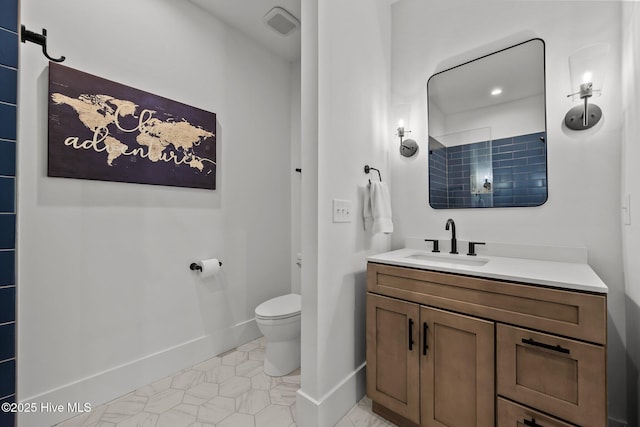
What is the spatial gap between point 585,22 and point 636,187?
3.14 feet

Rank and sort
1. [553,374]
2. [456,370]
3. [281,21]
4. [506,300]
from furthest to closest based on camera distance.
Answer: [281,21]
[456,370]
[506,300]
[553,374]

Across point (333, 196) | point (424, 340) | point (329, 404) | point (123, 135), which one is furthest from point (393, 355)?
point (123, 135)

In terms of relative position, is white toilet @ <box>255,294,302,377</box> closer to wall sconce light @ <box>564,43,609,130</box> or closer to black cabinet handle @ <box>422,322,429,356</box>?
black cabinet handle @ <box>422,322,429,356</box>

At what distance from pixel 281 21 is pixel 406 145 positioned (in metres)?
1.48

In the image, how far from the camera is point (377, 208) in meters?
1.67

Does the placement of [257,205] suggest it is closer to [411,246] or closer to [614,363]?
[411,246]

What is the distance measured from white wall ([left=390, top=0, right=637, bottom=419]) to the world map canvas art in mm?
1739

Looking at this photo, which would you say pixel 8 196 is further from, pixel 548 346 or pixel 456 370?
pixel 548 346

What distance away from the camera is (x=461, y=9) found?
5.86ft

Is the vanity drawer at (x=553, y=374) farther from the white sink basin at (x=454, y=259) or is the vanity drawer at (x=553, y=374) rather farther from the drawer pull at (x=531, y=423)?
the white sink basin at (x=454, y=259)

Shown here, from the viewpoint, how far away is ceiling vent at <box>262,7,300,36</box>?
6.93 feet

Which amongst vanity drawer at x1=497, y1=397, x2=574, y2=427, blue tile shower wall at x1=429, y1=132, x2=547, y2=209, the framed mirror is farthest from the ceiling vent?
vanity drawer at x1=497, y1=397, x2=574, y2=427

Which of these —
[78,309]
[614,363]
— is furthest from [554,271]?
[78,309]

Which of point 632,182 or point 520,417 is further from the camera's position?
point 632,182
